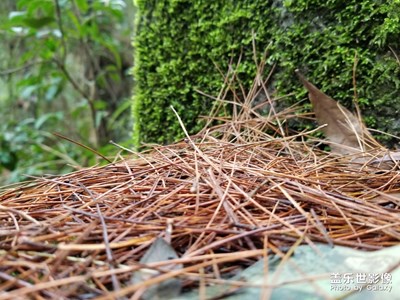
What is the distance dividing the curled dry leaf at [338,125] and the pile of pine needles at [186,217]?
0.32 ft

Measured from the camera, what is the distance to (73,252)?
→ 590 mm

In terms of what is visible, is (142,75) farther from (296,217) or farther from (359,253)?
(359,253)

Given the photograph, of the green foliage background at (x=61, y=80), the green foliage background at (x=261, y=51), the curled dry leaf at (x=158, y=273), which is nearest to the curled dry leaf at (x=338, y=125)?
the green foliage background at (x=261, y=51)

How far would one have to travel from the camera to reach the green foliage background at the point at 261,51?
1.13 meters

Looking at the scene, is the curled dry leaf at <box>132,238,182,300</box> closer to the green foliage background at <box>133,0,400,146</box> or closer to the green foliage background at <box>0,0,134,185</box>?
the green foliage background at <box>133,0,400,146</box>

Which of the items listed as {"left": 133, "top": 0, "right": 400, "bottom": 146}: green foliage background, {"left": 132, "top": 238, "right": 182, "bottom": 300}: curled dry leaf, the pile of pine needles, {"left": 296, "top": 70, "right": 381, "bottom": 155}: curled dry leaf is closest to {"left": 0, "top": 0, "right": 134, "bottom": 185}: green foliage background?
{"left": 133, "top": 0, "right": 400, "bottom": 146}: green foliage background

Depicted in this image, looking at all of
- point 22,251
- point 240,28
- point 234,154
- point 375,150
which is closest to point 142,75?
point 240,28

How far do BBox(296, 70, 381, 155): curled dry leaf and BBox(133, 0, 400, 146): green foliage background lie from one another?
0.19 ft

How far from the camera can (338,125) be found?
3.81 ft

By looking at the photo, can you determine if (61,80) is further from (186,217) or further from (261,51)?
(186,217)

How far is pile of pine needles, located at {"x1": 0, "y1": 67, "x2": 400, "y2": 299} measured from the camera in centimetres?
55

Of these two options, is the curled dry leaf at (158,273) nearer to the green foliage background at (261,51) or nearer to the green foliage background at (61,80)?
the green foliage background at (261,51)

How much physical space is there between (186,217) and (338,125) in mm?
719

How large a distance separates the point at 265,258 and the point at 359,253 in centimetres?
16
